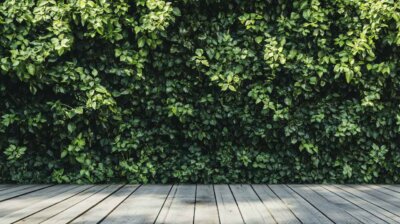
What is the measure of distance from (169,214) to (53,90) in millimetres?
1906

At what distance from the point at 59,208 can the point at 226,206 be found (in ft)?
3.61

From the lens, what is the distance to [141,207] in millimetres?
2664

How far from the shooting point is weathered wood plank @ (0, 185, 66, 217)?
2.54 m

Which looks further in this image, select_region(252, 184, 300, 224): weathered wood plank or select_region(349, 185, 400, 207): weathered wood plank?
select_region(349, 185, 400, 207): weathered wood plank

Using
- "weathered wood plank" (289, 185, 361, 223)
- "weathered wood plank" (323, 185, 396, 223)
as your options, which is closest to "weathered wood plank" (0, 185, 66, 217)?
"weathered wood plank" (289, 185, 361, 223)

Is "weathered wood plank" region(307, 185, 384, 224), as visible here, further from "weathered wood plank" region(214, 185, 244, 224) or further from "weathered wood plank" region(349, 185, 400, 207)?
"weathered wood plank" region(214, 185, 244, 224)

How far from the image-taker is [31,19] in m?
3.57

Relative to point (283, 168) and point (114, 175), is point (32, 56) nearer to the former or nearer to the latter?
point (114, 175)

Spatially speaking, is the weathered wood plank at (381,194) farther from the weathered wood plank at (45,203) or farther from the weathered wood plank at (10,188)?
the weathered wood plank at (10,188)

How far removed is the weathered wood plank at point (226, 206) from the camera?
2340mm

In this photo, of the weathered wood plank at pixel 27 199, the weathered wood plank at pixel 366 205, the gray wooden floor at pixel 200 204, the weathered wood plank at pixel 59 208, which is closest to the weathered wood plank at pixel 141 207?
the gray wooden floor at pixel 200 204

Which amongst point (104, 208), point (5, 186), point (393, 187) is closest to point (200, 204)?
point (104, 208)

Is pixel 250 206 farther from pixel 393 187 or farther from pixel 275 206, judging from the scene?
pixel 393 187

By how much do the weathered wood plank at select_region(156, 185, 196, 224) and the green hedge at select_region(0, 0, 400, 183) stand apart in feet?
1.73
